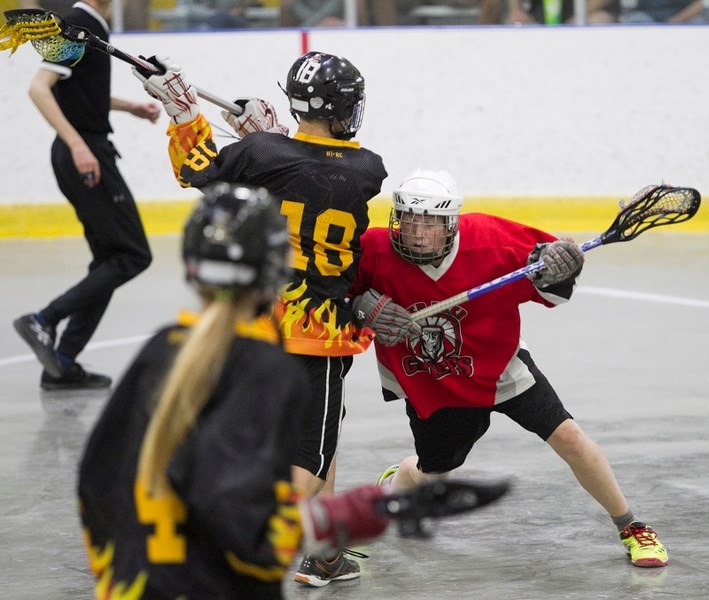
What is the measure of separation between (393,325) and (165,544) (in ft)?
5.96

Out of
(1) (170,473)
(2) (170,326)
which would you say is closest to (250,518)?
(1) (170,473)

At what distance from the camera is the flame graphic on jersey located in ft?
12.5

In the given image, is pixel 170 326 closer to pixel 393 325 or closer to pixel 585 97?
Answer: pixel 393 325

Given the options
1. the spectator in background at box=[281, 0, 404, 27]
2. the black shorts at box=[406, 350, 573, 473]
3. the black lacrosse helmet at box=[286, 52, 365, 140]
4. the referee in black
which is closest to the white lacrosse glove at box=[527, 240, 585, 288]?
the black shorts at box=[406, 350, 573, 473]

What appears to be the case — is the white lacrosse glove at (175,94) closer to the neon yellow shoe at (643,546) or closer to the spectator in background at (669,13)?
the neon yellow shoe at (643,546)

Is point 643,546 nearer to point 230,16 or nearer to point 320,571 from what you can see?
point 320,571

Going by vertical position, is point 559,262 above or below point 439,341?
above

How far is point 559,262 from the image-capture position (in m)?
3.86

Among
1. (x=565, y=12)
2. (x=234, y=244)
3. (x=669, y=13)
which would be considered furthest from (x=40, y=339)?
Answer: (x=669, y=13)

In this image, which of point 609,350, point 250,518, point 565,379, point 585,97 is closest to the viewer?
point 250,518

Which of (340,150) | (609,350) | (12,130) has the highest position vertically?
(340,150)

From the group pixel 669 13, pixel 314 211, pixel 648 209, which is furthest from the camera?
pixel 669 13

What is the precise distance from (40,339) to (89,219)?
57cm

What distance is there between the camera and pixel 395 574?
409cm
